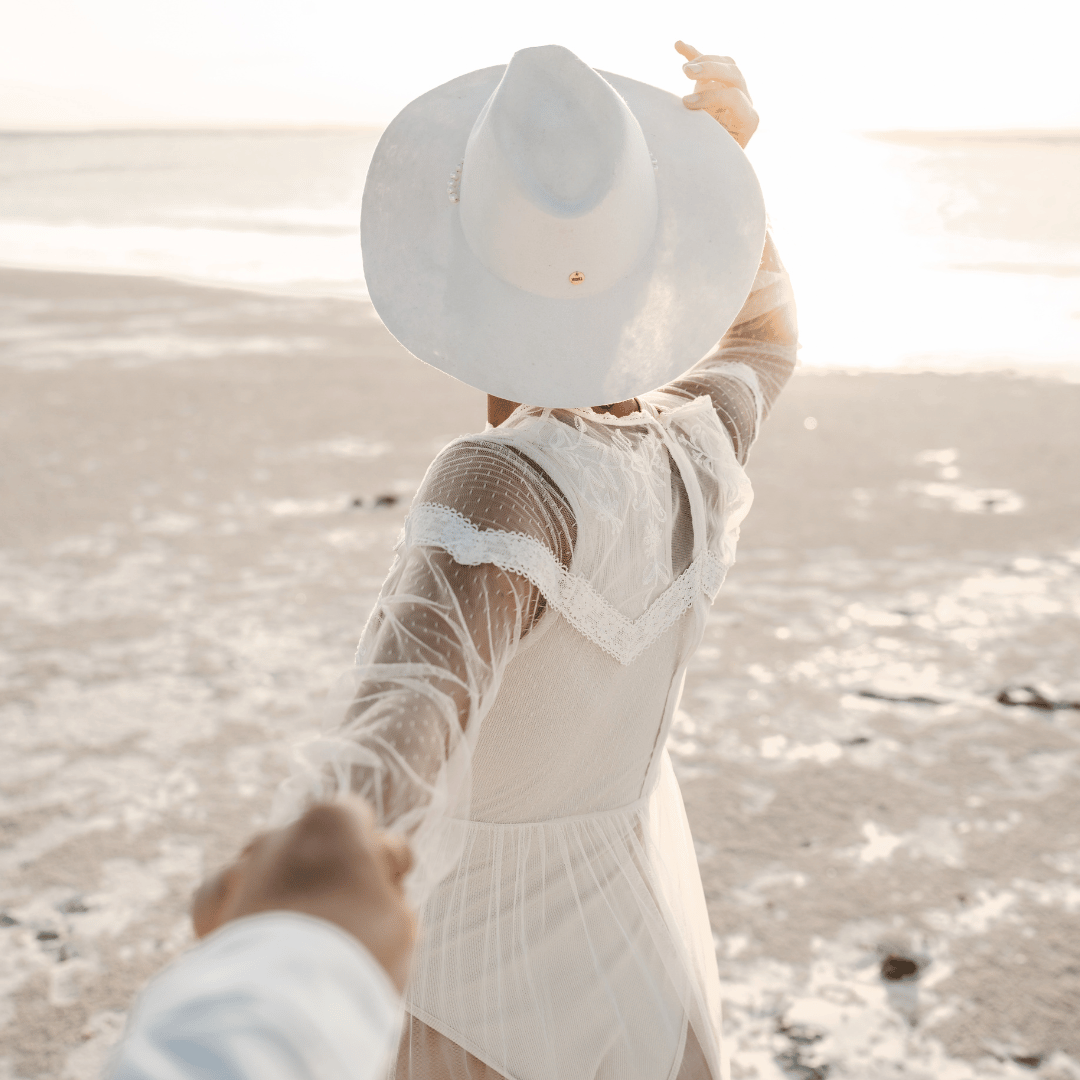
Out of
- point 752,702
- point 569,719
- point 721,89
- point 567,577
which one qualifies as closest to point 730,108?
point 721,89

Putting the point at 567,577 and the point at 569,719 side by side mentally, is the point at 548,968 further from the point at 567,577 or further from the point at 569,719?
the point at 567,577

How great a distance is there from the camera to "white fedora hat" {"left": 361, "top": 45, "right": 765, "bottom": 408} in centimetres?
116

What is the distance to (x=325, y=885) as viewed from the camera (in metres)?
0.61

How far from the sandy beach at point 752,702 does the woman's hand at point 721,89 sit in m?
2.21

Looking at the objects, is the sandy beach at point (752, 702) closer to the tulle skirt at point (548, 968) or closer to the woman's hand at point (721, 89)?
the tulle skirt at point (548, 968)

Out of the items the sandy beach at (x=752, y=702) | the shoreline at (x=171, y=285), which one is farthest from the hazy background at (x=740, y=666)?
the shoreline at (x=171, y=285)

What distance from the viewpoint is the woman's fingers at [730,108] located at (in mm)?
1492

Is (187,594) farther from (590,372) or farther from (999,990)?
(590,372)

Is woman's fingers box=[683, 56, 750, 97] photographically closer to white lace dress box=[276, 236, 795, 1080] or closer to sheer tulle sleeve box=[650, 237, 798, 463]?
sheer tulle sleeve box=[650, 237, 798, 463]

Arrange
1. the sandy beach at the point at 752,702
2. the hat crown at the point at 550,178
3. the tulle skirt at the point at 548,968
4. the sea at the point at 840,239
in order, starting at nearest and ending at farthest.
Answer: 1. the hat crown at the point at 550,178
2. the tulle skirt at the point at 548,968
3. the sandy beach at the point at 752,702
4. the sea at the point at 840,239

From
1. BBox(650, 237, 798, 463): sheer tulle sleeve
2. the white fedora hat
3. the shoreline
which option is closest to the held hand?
the white fedora hat

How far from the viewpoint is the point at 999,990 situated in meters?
2.80

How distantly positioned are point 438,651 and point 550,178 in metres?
0.57

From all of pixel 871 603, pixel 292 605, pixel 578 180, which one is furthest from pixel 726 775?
pixel 578 180
